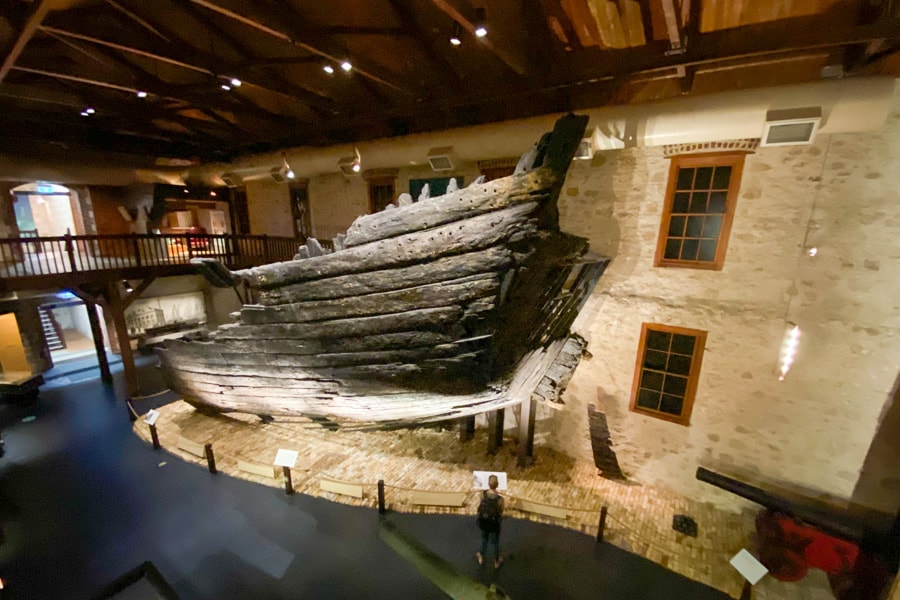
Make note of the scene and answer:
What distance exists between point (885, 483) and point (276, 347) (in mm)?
6937

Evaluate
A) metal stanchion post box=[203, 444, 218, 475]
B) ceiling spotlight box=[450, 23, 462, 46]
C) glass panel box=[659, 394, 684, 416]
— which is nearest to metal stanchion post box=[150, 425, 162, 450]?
metal stanchion post box=[203, 444, 218, 475]

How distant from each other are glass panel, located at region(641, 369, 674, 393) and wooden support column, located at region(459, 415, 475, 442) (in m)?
2.84

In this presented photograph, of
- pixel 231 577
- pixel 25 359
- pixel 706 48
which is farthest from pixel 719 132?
pixel 25 359

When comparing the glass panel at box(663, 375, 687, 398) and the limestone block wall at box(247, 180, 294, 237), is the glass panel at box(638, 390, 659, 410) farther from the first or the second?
the limestone block wall at box(247, 180, 294, 237)

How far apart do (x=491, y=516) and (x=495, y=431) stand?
220 centimetres

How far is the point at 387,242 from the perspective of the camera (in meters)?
3.03

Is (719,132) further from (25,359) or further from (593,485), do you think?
(25,359)

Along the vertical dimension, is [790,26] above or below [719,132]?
above

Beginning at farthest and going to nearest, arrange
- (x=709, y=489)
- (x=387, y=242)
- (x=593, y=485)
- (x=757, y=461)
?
(x=593, y=485)
(x=709, y=489)
(x=757, y=461)
(x=387, y=242)

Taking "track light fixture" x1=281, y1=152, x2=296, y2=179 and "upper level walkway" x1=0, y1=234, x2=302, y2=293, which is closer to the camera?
"upper level walkway" x1=0, y1=234, x2=302, y2=293

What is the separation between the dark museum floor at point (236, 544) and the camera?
3.78m

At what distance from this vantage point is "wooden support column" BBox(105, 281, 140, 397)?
7473 mm

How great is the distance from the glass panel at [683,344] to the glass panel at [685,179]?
1.91m

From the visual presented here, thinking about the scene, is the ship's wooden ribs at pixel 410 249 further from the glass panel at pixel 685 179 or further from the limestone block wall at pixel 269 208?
the limestone block wall at pixel 269 208
